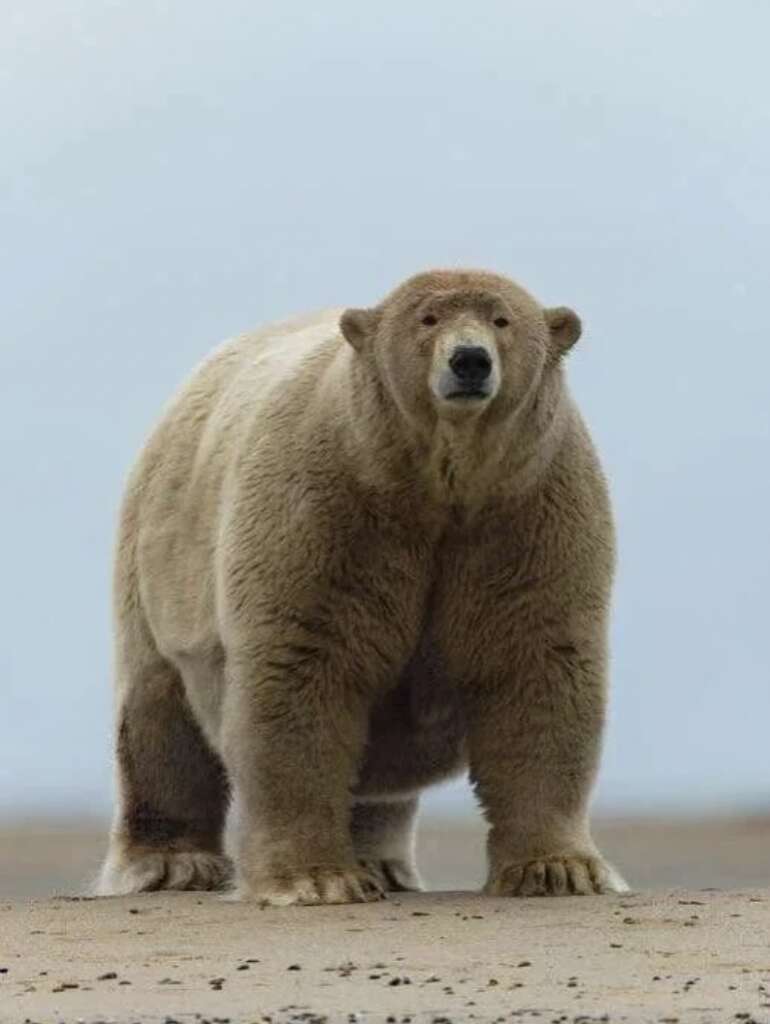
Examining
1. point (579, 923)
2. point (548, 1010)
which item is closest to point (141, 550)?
point (579, 923)

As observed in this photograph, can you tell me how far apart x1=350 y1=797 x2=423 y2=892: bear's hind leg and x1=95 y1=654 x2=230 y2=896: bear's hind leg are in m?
0.63

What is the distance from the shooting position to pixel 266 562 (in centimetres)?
1089

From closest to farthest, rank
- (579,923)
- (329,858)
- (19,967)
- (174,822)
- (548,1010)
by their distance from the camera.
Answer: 1. (548,1010)
2. (19,967)
3. (579,923)
4. (329,858)
5. (174,822)

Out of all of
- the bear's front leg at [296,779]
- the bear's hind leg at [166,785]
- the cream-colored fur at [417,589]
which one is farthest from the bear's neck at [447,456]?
the bear's hind leg at [166,785]

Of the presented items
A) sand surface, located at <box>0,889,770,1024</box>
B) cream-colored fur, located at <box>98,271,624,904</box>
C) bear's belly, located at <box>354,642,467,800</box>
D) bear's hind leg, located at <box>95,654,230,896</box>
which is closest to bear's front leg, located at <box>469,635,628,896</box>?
cream-colored fur, located at <box>98,271,624,904</box>

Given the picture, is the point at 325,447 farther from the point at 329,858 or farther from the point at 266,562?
the point at 329,858

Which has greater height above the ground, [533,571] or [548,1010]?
[533,571]

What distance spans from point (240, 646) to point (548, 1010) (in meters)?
3.27

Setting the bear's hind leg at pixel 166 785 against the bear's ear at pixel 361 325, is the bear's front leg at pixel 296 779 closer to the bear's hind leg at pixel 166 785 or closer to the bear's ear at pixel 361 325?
the bear's ear at pixel 361 325

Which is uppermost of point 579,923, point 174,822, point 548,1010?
point 174,822

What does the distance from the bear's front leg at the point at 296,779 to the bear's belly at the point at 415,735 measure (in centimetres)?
36

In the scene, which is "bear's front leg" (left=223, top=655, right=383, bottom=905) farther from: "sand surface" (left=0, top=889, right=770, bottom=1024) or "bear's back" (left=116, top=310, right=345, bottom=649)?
"bear's back" (left=116, top=310, right=345, bottom=649)

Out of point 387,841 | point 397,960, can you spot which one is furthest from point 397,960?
point 387,841

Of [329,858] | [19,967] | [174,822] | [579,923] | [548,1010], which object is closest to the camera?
[548,1010]
